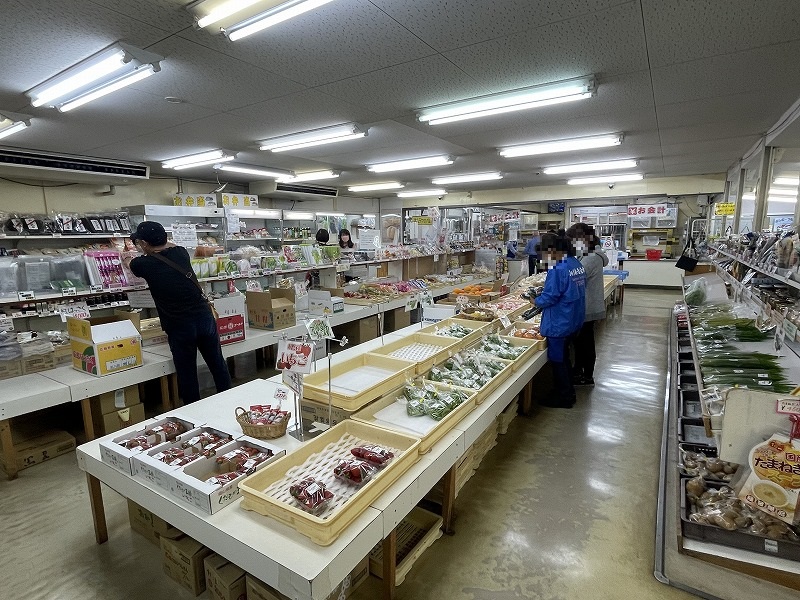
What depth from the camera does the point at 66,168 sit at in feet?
20.4

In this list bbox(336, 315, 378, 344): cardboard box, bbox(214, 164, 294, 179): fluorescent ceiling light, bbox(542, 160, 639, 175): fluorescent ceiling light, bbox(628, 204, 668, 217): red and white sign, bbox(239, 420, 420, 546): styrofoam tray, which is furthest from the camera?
bbox(628, 204, 668, 217): red and white sign

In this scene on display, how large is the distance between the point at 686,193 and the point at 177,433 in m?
12.7

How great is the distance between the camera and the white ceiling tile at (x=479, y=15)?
230cm

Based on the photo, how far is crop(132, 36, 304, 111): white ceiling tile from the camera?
9.41 ft

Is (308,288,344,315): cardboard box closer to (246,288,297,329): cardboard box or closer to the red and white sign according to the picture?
(246,288,297,329): cardboard box

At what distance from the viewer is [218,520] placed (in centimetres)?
157

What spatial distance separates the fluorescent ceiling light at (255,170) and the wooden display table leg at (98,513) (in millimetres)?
6056

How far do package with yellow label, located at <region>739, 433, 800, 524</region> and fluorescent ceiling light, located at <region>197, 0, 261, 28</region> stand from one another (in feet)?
10.7

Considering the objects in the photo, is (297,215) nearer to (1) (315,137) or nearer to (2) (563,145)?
(1) (315,137)

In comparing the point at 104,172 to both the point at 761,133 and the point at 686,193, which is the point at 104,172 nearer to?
the point at 761,133

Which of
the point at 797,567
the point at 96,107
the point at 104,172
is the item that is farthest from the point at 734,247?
the point at 104,172

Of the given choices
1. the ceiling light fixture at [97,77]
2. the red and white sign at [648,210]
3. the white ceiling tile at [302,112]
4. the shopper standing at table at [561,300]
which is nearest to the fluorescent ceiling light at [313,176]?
the white ceiling tile at [302,112]

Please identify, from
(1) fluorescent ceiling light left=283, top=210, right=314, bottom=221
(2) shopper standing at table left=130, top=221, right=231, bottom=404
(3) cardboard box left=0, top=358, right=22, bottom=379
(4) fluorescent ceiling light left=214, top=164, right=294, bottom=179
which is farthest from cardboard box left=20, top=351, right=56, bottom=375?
(1) fluorescent ceiling light left=283, top=210, right=314, bottom=221

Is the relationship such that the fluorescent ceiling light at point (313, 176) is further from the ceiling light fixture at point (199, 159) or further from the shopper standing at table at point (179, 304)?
the shopper standing at table at point (179, 304)
